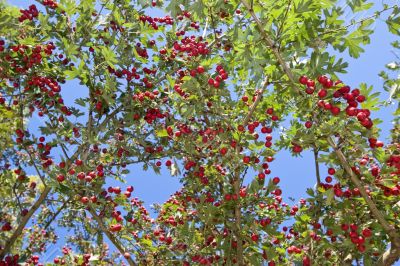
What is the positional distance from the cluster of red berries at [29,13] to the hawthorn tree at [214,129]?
0.8 inches

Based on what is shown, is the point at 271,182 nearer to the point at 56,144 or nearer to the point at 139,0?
the point at 56,144

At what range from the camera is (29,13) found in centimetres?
584

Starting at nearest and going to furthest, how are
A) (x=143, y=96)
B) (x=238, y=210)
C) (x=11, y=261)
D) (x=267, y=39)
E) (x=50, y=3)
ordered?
(x=267, y=39), (x=238, y=210), (x=11, y=261), (x=143, y=96), (x=50, y=3)

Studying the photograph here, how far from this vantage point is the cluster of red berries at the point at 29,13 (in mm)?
5805

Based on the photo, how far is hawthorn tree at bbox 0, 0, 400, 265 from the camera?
3.56 m

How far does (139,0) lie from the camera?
5980 millimetres

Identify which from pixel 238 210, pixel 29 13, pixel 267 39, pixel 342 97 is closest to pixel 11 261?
pixel 238 210

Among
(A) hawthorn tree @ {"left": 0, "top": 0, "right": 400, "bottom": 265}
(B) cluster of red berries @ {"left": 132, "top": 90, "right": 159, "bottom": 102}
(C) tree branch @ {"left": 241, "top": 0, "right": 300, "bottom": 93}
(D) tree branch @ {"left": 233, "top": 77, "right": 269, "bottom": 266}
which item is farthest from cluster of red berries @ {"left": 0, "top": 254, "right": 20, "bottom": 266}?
(C) tree branch @ {"left": 241, "top": 0, "right": 300, "bottom": 93}

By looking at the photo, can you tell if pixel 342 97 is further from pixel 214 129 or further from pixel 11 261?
pixel 11 261

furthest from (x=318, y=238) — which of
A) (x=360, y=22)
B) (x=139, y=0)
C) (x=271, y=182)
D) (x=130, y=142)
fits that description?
(x=139, y=0)

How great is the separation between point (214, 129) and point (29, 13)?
11.7 feet

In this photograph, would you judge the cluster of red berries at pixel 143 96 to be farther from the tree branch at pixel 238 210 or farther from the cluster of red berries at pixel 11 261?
the cluster of red berries at pixel 11 261

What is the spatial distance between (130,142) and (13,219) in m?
3.70

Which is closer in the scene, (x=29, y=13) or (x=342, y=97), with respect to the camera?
(x=342, y=97)
